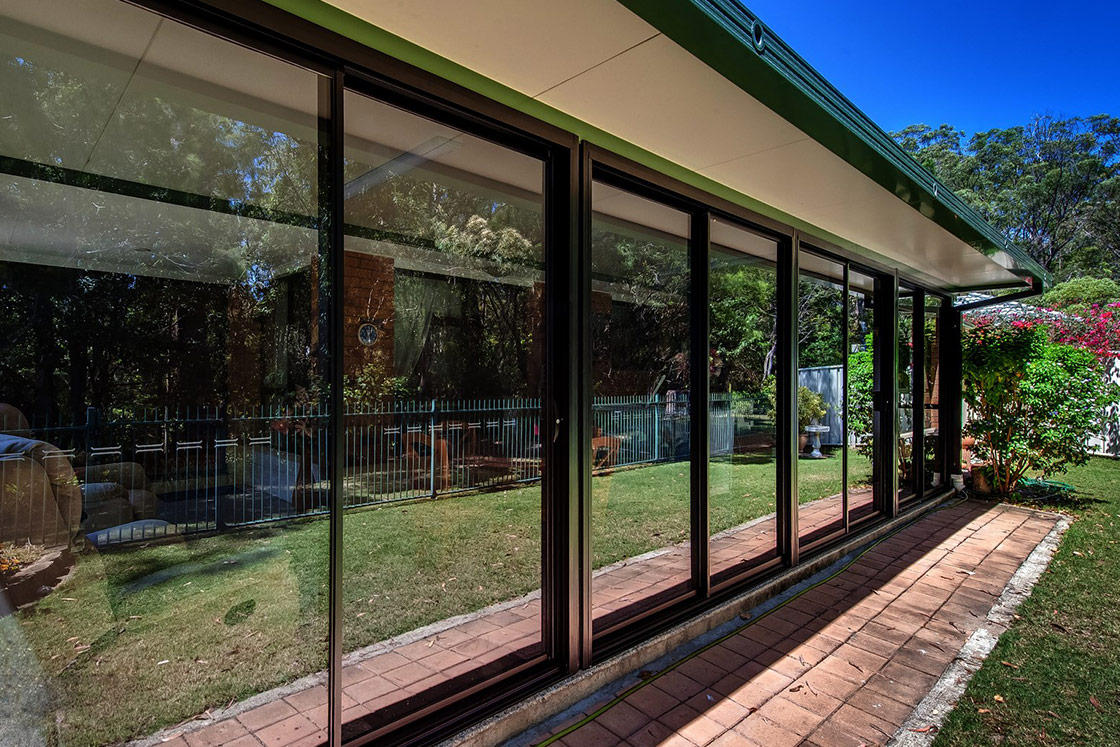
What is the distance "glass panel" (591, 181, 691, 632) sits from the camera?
2610 mm

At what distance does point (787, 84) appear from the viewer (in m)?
2.01

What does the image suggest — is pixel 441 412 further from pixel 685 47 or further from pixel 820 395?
pixel 820 395

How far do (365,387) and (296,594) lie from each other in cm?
102

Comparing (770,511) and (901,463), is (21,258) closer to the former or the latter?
(770,511)

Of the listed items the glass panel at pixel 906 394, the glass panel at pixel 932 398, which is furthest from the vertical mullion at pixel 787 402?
the glass panel at pixel 932 398

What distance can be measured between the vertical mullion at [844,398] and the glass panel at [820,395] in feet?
0.06

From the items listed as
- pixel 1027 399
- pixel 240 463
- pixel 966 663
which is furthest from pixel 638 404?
pixel 1027 399

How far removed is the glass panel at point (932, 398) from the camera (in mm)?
6020

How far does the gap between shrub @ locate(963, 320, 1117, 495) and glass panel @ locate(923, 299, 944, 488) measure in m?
0.29

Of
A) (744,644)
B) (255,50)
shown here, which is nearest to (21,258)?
(255,50)

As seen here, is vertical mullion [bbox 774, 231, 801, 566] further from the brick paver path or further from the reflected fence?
the reflected fence

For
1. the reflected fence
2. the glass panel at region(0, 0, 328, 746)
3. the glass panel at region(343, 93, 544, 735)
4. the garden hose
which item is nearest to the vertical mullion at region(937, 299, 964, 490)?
the garden hose

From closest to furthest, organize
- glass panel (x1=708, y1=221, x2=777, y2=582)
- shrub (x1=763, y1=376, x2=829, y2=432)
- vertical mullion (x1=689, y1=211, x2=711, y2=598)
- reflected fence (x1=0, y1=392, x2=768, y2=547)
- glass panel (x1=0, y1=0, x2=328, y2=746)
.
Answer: glass panel (x1=0, y1=0, x2=328, y2=746), reflected fence (x1=0, y1=392, x2=768, y2=547), vertical mullion (x1=689, y1=211, x2=711, y2=598), glass panel (x1=708, y1=221, x2=777, y2=582), shrub (x1=763, y1=376, x2=829, y2=432)

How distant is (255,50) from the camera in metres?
1.61
